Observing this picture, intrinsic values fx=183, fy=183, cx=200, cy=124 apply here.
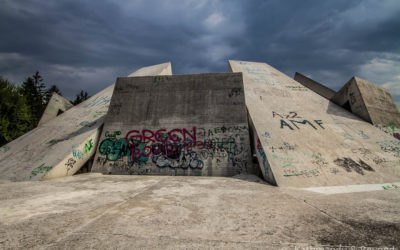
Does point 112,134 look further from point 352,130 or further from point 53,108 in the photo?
point 352,130

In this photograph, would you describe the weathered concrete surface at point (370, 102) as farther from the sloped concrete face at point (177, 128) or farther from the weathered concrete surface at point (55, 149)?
the weathered concrete surface at point (55, 149)

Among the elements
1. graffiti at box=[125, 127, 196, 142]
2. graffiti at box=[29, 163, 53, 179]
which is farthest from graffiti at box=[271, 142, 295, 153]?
graffiti at box=[29, 163, 53, 179]

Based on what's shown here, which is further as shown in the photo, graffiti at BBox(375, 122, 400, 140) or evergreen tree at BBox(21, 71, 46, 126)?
evergreen tree at BBox(21, 71, 46, 126)

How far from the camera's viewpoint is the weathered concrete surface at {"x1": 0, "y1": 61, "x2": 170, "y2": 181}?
9734 millimetres

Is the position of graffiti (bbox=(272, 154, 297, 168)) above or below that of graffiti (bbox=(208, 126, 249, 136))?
below

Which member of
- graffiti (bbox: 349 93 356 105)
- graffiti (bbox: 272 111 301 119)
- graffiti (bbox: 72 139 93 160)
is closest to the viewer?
graffiti (bbox: 72 139 93 160)

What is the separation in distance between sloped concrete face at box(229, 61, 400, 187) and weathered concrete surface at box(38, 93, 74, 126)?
1683cm

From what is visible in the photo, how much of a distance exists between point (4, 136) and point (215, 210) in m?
25.8

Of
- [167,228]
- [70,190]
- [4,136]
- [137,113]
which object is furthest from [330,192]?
[4,136]

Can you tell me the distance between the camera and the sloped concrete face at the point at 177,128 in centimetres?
1145

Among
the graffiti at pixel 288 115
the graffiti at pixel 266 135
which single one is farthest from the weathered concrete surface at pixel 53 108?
the graffiti at pixel 288 115

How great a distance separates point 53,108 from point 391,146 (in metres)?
24.8

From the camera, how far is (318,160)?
29.4 ft

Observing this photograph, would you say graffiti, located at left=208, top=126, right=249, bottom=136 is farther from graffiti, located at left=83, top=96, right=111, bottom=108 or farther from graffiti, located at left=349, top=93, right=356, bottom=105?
graffiti, located at left=83, top=96, right=111, bottom=108
